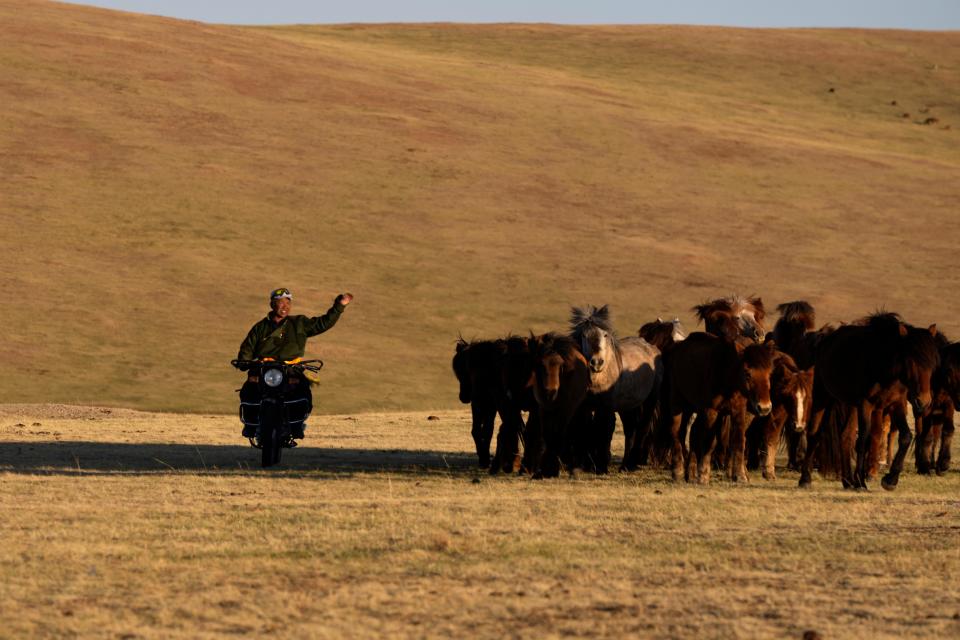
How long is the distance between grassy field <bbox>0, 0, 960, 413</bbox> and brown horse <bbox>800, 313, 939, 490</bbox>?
58.6 feet

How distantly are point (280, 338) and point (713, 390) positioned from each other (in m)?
5.08

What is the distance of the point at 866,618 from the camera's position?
28.2 feet

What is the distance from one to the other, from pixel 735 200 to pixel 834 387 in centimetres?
4062

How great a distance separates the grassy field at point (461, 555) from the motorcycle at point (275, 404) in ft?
1.98

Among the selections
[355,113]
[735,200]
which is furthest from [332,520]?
[355,113]

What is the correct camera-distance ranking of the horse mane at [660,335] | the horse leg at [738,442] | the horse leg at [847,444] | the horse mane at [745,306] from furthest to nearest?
the horse mane at [660,335] → the horse mane at [745,306] → the horse leg at [738,442] → the horse leg at [847,444]

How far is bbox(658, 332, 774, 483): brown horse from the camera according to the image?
653 inches

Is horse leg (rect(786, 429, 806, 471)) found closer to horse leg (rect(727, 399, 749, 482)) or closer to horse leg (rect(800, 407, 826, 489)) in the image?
horse leg (rect(800, 407, 826, 489))

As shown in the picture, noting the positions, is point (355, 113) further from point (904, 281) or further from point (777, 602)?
point (777, 602)

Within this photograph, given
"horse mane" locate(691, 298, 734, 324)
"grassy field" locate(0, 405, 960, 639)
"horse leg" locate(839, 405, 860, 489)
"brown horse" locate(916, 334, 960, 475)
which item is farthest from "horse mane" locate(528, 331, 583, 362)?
"brown horse" locate(916, 334, 960, 475)

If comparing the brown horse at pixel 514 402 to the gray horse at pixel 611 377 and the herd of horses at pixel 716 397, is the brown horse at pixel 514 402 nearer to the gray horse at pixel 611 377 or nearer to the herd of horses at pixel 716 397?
the herd of horses at pixel 716 397

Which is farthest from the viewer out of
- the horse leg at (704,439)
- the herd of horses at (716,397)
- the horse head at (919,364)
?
the horse leg at (704,439)

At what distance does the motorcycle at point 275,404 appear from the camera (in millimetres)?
17594

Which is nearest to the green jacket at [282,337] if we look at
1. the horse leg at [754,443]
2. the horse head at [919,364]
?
the horse leg at [754,443]
